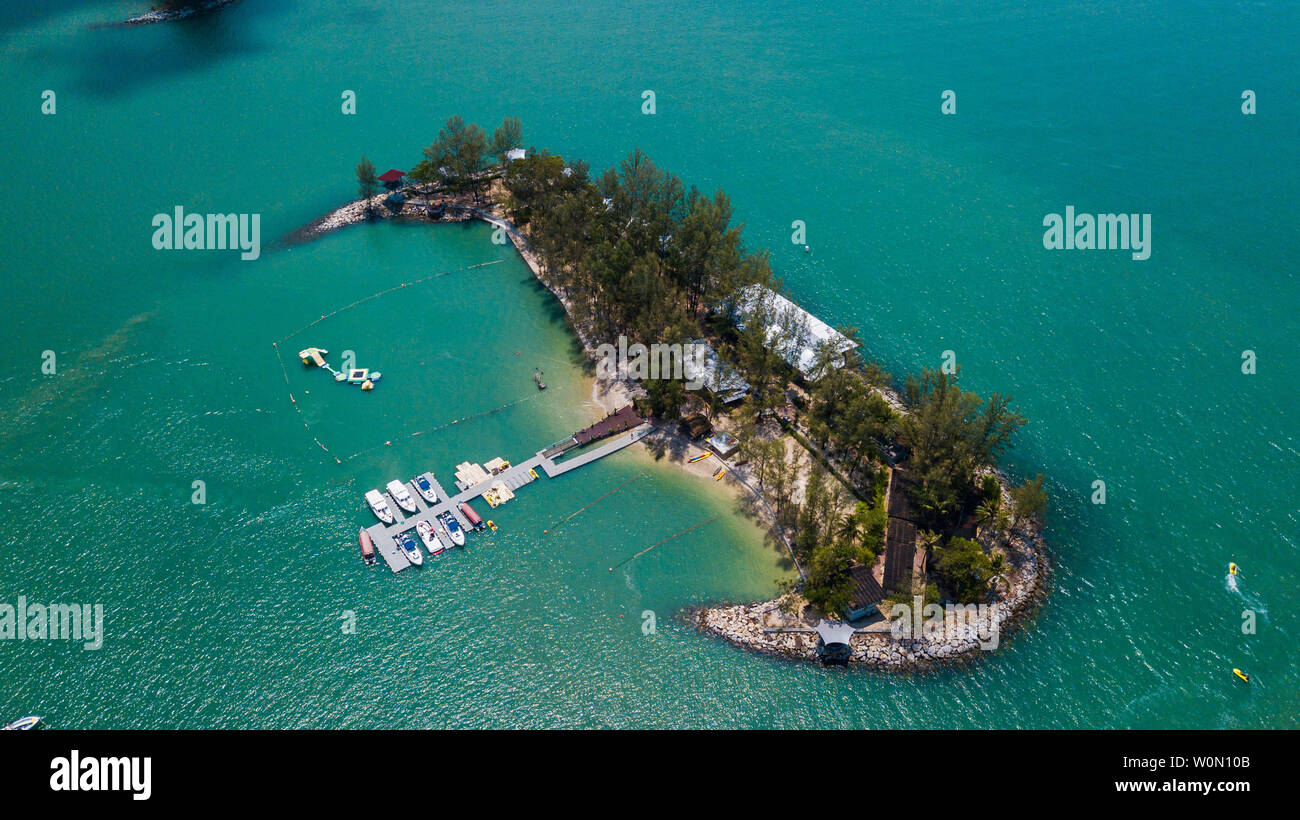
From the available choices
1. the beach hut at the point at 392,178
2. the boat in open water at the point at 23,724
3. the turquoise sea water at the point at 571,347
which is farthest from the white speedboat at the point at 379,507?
the beach hut at the point at 392,178

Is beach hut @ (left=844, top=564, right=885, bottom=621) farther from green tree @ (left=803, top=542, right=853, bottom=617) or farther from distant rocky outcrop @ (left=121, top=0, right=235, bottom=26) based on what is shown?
distant rocky outcrop @ (left=121, top=0, right=235, bottom=26)

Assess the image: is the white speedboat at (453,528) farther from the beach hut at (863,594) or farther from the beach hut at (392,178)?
the beach hut at (392,178)

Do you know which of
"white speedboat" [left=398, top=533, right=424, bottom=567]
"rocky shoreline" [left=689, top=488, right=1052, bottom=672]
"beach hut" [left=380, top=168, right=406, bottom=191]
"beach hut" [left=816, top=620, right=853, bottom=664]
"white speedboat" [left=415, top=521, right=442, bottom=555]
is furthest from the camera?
"beach hut" [left=380, top=168, right=406, bottom=191]

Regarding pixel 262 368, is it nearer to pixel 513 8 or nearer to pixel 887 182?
pixel 887 182

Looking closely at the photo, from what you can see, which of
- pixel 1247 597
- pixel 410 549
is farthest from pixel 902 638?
pixel 410 549

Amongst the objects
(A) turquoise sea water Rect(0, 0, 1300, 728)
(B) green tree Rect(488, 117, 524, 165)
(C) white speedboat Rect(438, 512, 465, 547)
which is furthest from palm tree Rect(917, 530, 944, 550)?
(B) green tree Rect(488, 117, 524, 165)

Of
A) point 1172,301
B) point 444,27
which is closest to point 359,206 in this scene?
point 444,27
